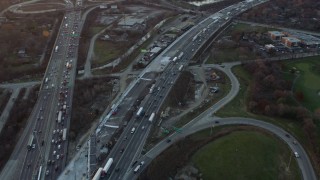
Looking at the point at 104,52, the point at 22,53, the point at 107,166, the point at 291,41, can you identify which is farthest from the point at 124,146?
the point at 291,41

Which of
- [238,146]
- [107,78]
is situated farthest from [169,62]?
[238,146]

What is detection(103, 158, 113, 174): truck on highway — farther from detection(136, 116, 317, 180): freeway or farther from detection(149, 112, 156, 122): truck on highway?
detection(149, 112, 156, 122): truck on highway

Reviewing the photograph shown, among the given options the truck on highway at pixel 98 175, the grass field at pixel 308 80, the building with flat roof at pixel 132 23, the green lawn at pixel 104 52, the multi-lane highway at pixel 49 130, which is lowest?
the multi-lane highway at pixel 49 130

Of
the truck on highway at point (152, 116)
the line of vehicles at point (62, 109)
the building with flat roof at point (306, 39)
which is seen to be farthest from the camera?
the building with flat roof at point (306, 39)

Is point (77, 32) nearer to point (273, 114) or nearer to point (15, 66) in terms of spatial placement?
point (15, 66)

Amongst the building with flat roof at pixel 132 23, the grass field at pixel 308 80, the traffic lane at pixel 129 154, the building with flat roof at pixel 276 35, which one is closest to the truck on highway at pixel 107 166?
the traffic lane at pixel 129 154

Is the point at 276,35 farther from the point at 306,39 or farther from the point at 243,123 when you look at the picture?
the point at 243,123

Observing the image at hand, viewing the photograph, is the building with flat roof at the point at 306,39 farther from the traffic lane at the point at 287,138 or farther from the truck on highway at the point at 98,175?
the truck on highway at the point at 98,175

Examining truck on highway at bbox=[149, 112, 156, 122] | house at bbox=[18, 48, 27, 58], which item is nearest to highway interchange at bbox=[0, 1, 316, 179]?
truck on highway at bbox=[149, 112, 156, 122]
